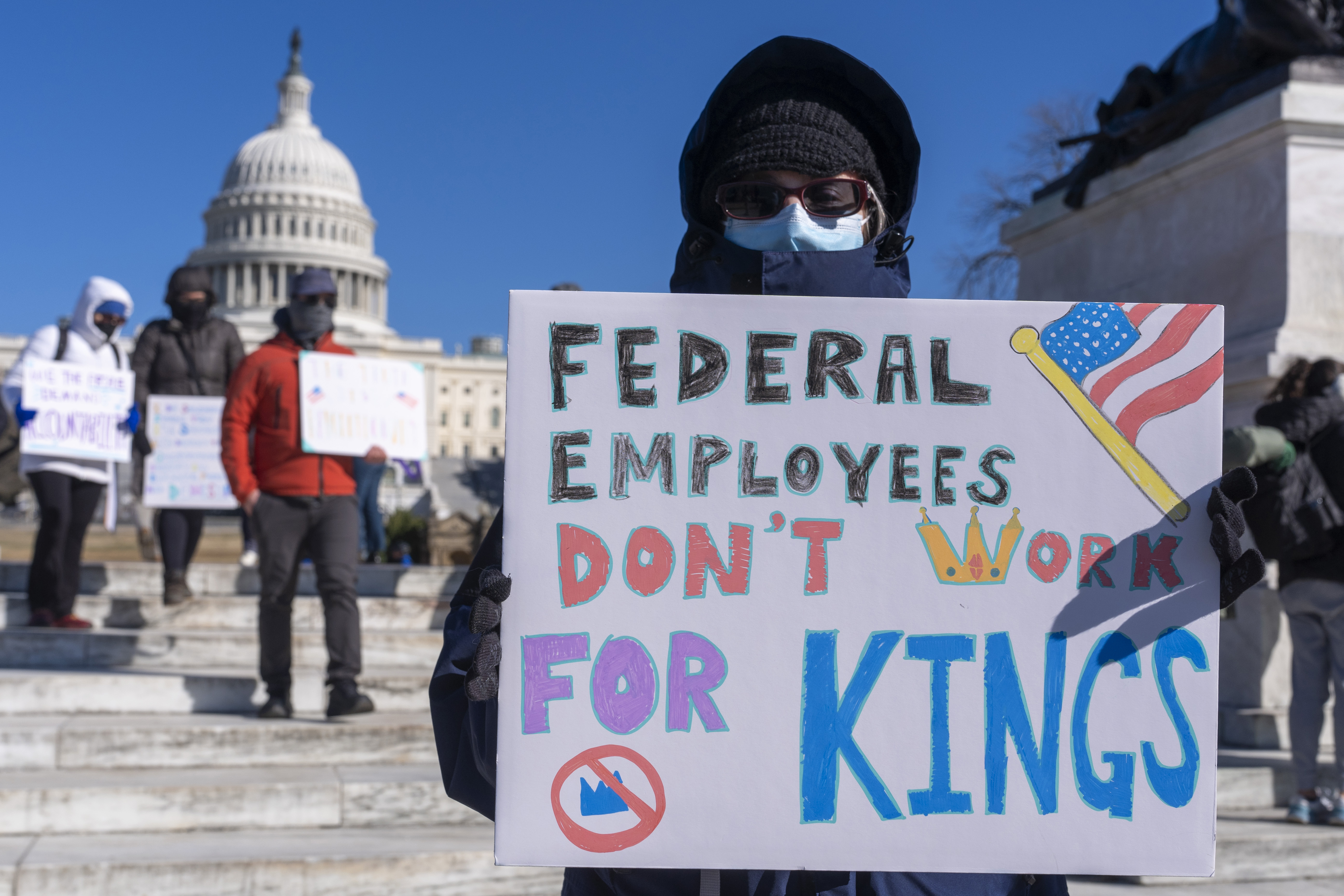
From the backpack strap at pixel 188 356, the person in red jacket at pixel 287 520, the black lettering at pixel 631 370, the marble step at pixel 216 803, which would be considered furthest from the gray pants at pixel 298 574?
the black lettering at pixel 631 370

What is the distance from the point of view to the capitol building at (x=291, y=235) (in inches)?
3243

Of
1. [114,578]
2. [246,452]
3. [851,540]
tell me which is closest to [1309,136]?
[246,452]

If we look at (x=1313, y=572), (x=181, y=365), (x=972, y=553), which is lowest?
(x=1313, y=572)

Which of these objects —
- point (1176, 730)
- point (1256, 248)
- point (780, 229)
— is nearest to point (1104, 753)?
point (1176, 730)

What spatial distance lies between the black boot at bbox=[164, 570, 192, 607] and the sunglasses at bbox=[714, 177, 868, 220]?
5992 mm

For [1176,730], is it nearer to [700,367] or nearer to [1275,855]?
[700,367]

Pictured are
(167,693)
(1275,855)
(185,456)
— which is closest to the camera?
(1275,855)

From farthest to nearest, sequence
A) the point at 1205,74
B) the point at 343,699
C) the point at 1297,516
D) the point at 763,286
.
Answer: the point at 1205,74
the point at 343,699
the point at 1297,516
the point at 763,286

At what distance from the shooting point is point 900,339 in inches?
55.0

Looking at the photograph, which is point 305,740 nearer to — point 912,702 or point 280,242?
point 912,702

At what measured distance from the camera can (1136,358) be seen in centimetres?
139

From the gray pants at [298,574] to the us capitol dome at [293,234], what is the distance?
7389 cm

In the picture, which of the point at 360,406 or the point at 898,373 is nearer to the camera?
the point at 898,373

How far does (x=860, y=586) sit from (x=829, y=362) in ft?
0.84
